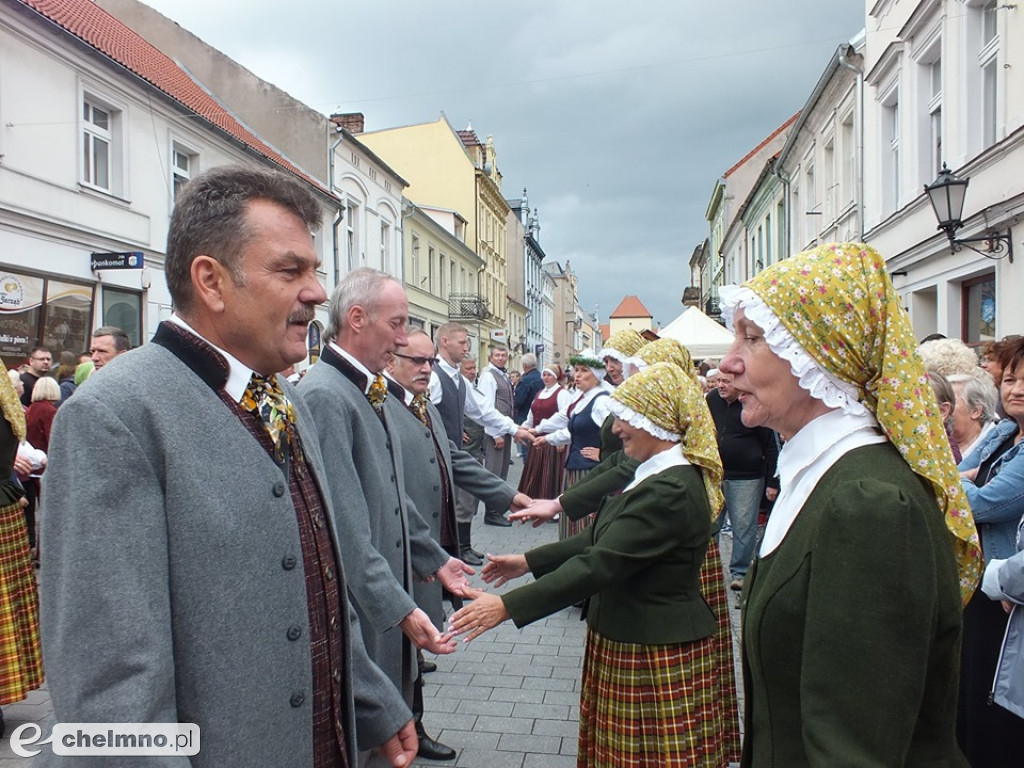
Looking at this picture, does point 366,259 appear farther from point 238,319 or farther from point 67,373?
point 238,319

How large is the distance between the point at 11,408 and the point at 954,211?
9110mm

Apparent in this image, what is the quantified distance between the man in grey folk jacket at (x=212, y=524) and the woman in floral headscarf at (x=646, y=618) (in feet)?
3.35

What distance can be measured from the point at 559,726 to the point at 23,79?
39.6 feet

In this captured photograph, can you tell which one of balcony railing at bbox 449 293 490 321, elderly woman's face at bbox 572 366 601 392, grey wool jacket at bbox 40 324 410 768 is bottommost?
grey wool jacket at bbox 40 324 410 768

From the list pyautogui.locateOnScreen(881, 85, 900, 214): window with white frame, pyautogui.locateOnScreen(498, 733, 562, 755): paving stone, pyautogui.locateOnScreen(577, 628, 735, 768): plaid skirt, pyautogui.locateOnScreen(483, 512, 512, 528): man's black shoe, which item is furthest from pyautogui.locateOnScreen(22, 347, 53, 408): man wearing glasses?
pyautogui.locateOnScreen(881, 85, 900, 214): window with white frame

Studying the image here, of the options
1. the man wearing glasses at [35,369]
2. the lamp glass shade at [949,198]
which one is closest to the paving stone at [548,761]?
Result: the man wearing glasses at [35,369]

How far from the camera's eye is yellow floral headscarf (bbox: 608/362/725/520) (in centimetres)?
311

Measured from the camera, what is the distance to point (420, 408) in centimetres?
396

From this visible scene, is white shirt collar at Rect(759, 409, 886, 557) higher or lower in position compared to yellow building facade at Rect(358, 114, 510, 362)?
lower

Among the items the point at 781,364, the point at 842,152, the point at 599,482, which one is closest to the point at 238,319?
the point at 781,364

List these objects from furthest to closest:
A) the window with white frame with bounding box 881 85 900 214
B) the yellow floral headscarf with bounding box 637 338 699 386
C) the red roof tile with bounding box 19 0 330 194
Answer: the window with white frame with bounding box 881 85 900 214 < the red roof tile with bounding box 19 0 330 194 < the yellow floral headscarf with bounding box 637 338 699 386

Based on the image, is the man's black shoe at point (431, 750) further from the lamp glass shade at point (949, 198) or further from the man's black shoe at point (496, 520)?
the lamp glass shade at point (949, 198)

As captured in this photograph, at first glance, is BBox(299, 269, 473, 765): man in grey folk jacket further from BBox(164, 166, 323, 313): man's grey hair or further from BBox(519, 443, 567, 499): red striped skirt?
BBox(519, 443, 567, 499): red striped skirt

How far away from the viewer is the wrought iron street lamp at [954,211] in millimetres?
8477
